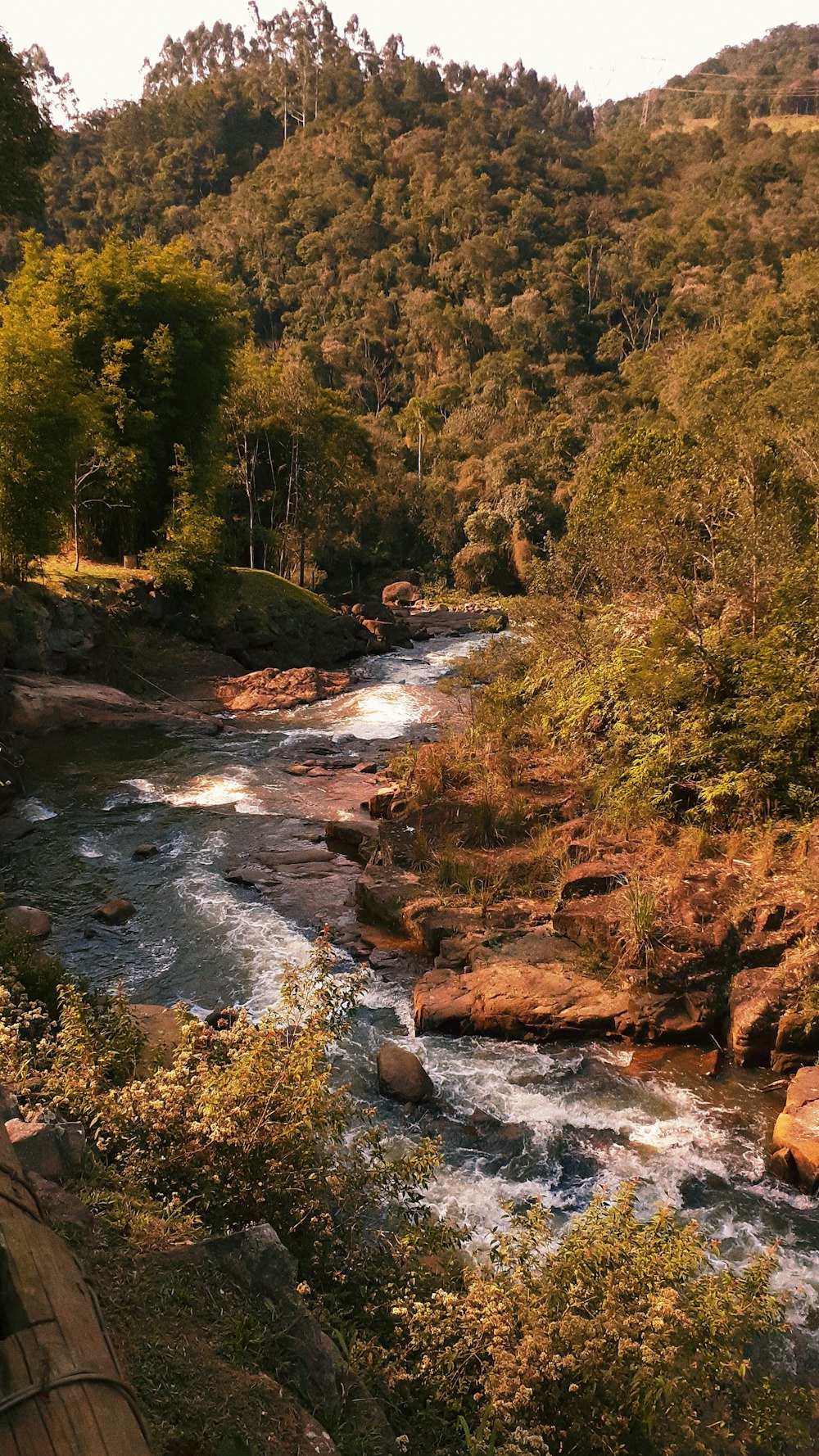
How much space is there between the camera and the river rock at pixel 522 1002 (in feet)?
26.8

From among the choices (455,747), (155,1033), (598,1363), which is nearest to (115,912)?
(155,1033)

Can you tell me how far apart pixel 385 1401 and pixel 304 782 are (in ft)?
40.5

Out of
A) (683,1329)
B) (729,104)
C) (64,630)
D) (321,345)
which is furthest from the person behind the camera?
(729,104)

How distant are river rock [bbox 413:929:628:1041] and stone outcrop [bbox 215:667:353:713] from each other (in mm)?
13589

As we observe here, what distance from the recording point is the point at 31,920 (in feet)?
31.7

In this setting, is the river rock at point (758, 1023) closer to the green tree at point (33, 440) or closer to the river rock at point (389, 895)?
the river rock at point (389, 895)

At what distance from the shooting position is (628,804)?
A: 10.7 metres

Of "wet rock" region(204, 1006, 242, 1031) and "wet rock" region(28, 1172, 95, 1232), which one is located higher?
"wet rock" region(28, 1172, 95, 1232)

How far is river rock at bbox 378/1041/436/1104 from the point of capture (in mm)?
7230

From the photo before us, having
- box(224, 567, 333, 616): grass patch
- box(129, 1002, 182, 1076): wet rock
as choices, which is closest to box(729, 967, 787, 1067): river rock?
box(129, 1002, 182, 1076): wet rock

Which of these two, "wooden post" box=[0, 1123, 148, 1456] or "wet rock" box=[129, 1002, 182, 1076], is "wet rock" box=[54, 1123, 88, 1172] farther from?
"wooden post" box=[0, 1123, 148, 1456]

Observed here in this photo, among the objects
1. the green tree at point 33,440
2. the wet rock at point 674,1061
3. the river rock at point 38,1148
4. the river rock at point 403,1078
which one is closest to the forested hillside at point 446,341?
the green tree at point 33,440

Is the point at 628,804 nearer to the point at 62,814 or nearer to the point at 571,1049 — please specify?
the point at 571,1049

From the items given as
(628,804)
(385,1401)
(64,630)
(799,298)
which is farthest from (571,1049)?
(799,298)
